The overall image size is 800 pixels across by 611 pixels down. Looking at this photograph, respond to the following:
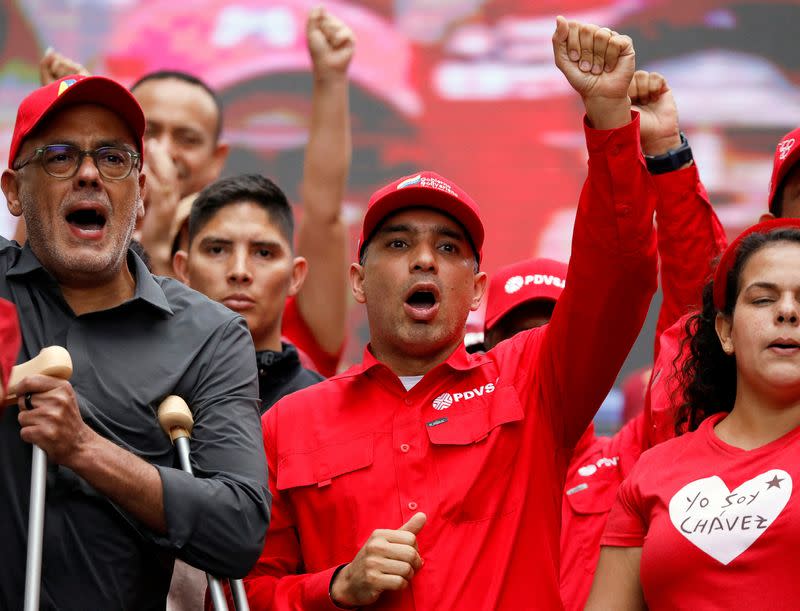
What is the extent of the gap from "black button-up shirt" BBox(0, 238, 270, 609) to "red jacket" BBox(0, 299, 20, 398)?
15.4 inches

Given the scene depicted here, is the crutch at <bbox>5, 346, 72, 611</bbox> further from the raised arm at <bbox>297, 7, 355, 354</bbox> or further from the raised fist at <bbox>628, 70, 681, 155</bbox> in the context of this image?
the raised arm at <bbox>297, 7, 355, 354</bbox>

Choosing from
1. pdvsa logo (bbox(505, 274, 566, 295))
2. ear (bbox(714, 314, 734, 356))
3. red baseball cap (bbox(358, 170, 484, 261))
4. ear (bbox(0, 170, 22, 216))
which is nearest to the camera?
ear (bbox(714, 314, 734, 356))

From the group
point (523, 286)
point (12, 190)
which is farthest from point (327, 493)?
point (523, 286)

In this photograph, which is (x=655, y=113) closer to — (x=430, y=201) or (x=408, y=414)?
(x=430, y=201)

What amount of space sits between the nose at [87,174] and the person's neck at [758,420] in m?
1.79

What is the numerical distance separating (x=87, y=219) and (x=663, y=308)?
1904 mm

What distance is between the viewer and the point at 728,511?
3469mm

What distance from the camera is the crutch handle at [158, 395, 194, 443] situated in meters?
3.76

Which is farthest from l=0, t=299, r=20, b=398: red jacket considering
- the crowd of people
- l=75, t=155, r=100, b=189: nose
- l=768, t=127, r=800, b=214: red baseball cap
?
l=768, t=127, r=800, b=214: red baseball cap

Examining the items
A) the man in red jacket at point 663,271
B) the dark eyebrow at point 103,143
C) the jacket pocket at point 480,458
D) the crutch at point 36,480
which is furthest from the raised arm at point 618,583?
the dark eyebrow at point 103,143

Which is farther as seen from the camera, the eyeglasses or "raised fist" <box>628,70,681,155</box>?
"raised fist" <box>628,70,681,155</box>

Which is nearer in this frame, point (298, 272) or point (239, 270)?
point (239, 270)

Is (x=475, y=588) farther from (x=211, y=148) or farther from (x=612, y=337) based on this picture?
(x=211, y=148)

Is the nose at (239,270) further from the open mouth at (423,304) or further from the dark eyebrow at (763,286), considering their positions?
→ the dark eyebrow at (763,286)
